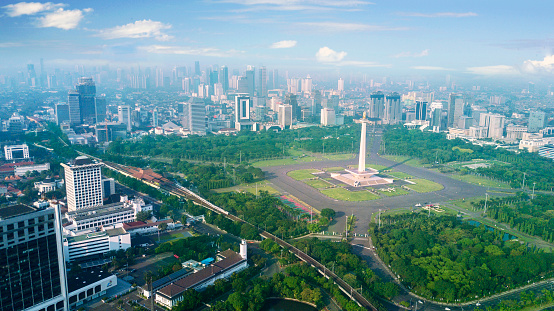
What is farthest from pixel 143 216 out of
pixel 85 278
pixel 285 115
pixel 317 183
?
pixel 285 115

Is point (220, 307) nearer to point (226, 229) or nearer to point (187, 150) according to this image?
point (226, 229)

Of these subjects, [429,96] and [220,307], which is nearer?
[220,307]


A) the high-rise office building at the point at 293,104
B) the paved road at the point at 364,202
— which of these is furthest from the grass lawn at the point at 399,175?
the high-rise office building at the point at 293,104

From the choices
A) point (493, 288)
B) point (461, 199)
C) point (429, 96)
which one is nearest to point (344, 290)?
point (493, 288)

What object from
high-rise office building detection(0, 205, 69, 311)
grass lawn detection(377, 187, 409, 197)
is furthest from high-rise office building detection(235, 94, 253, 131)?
high-rise office building detection(0, 205, 69, 311)

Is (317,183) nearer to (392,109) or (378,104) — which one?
(392,109)
